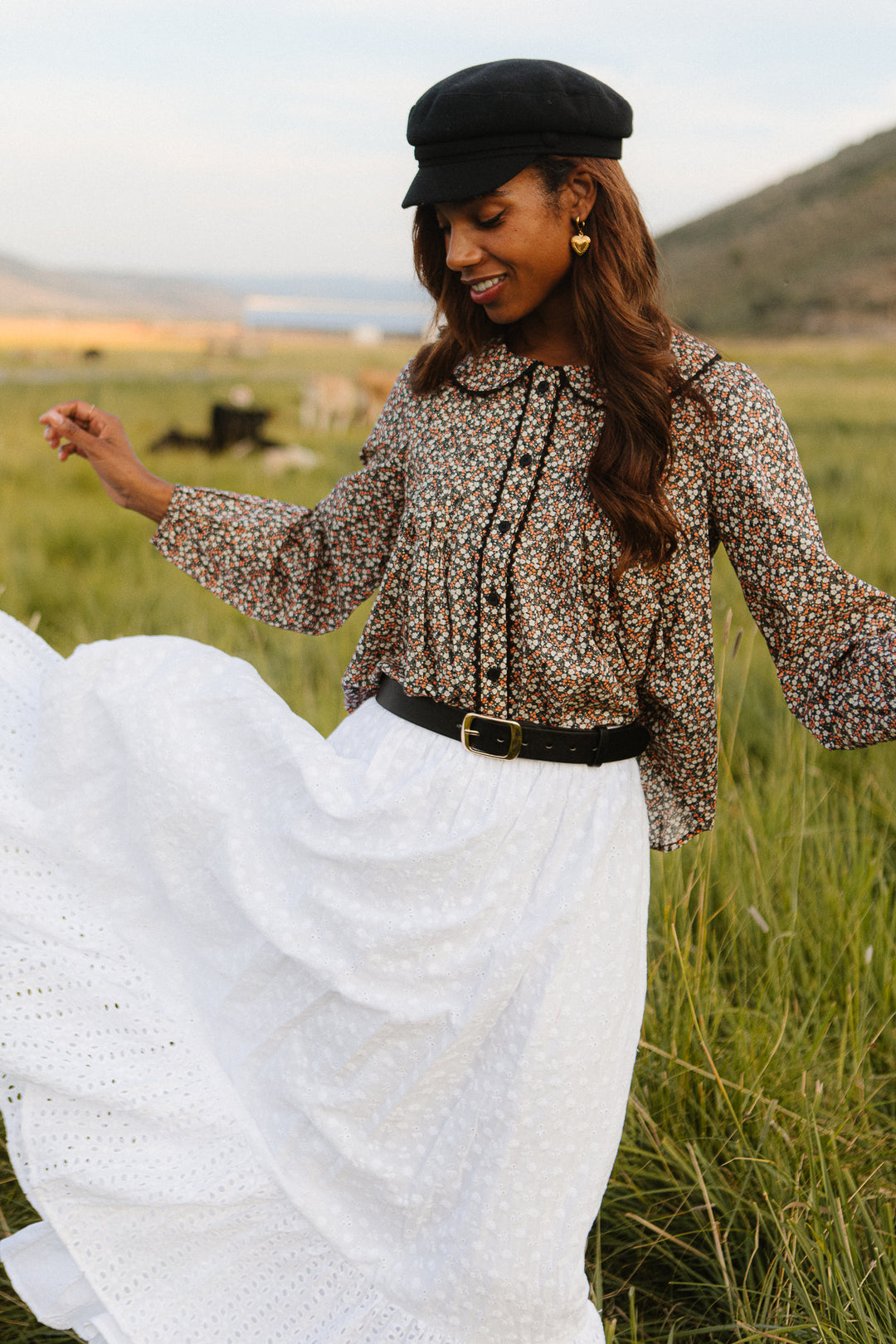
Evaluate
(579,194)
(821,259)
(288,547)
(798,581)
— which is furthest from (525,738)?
(821,259)

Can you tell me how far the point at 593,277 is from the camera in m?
1.41

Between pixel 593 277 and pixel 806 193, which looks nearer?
pixel 593 277

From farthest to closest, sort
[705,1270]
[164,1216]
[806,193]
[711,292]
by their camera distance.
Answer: [806,193], [711,292], [705,1270], [164,1216]

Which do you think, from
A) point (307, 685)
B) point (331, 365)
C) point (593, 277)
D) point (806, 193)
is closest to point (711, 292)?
point (806, 193)

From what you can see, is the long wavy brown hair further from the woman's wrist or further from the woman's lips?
the woman's wrist

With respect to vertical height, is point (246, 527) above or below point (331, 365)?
below

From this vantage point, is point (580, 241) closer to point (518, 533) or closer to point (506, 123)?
point (506, 123)

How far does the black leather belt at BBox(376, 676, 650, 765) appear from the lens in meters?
1.43

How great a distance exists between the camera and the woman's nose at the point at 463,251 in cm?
139

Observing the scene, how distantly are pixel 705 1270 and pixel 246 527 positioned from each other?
1.35 metres

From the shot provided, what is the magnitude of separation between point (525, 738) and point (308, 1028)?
46 cm

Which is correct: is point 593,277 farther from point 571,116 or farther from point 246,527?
point 246,527

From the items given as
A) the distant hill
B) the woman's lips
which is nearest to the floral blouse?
the woman's lips

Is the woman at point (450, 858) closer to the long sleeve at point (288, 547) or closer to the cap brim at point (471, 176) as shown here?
the cap brim at point (471, 176)
